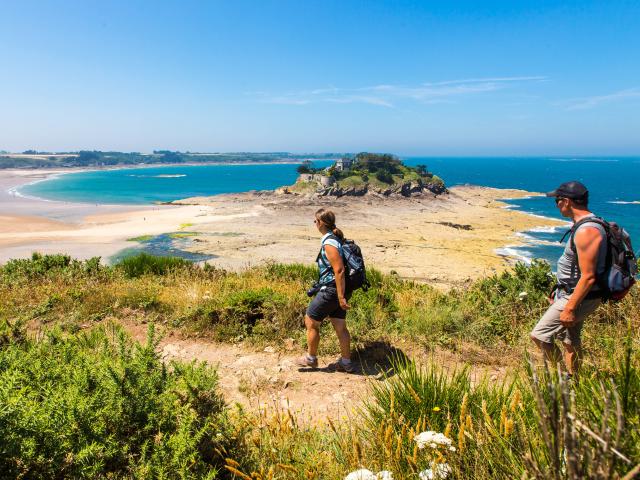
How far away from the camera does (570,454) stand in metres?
0.86

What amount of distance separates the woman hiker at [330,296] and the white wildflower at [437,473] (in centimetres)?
242

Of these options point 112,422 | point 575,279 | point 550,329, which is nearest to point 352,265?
point 550,329

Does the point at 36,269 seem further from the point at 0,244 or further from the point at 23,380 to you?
the point at 0,244

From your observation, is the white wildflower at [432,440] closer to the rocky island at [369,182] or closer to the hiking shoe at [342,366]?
the hiking shoe at [342,366]

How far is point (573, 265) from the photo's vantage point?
322cm

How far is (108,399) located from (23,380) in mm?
857

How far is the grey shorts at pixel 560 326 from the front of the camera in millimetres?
3212

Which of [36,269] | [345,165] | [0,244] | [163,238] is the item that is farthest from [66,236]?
[345,165]

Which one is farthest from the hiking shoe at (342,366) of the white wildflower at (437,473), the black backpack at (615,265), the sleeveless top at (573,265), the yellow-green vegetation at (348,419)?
the white wildflower at (437,473)

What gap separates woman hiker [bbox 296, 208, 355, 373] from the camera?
4141 mm

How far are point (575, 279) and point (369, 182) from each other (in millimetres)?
65866

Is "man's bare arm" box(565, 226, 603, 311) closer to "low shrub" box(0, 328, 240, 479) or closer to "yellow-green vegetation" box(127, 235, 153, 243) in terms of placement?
"low shrub" box(0, 328, 240, 479)

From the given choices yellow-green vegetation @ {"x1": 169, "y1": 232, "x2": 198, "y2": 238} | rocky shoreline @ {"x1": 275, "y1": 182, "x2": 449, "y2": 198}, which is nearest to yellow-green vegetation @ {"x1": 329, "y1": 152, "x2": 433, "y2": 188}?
rocky shoreline @ {"x1": 275, "y1": 182, "x2": 449, "y2": 198}

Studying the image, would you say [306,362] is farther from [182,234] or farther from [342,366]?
[182,234]
